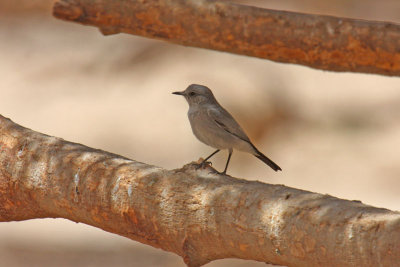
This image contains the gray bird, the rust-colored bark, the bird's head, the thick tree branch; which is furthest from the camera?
the bird's head

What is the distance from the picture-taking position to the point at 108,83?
34.1ft

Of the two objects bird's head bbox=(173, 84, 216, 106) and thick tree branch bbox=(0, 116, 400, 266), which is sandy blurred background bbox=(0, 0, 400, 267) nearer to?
bird's head bbox=(173, 84, 216, 106)

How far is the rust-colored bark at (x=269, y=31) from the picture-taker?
3.53m

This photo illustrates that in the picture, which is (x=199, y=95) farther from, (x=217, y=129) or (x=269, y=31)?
(x=269, y=31)

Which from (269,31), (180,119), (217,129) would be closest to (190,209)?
(269,31)

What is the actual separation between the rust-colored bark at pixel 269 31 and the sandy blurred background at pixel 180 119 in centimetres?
483

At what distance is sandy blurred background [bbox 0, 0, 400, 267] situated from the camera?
8.60m

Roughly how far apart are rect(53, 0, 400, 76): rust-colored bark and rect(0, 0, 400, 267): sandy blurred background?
483 centimetres

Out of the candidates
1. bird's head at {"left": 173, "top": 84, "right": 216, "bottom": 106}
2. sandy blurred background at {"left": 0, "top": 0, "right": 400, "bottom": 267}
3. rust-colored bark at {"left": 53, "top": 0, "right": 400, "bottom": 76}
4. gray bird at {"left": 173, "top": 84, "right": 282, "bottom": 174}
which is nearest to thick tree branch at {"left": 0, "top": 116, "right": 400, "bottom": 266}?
rust-colored bark at {"left": 53, "top": 0, "right": 400, "bottom": 76}

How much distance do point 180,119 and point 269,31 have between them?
5.78 metres

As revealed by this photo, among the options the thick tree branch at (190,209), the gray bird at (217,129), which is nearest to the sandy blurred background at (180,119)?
the gray bird at (217,129)

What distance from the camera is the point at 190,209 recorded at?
314 centimetres

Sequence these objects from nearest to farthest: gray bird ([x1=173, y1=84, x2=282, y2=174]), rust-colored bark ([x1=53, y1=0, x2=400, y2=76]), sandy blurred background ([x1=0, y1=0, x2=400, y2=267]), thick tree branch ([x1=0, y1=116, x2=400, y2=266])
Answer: thick tree branch ([x1=0, y1=116, x2=400, y2=266])
rust-colored bark ([x1=53, y1=0, x2=400, y2=76])
gray bird ([x1=173, y1=84, x2=282, y2=174])
sandy blurred background ([x1=0, y1=0, x2=400, y2=267])

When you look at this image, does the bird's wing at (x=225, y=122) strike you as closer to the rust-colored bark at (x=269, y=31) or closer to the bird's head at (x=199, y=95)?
the bird's head at (x=199, y=95)
